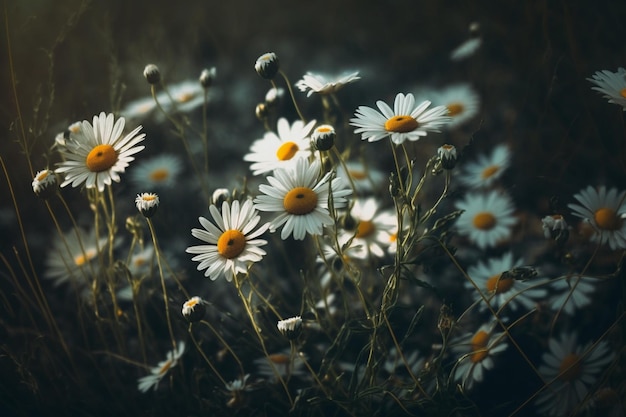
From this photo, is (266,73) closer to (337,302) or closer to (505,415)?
(337,302)

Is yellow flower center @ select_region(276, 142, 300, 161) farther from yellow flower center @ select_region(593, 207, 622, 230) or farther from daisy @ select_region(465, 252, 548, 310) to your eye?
yellow flower center @ select_region(593, 207, 622, 230)

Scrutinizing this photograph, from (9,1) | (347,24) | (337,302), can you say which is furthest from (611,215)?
(347,24)

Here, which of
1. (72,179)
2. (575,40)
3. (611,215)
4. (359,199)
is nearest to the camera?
(72,179)

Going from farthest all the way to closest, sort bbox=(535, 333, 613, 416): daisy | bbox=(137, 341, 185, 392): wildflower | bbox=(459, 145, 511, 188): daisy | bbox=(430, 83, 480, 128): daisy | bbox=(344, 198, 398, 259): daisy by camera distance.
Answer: bbox=(430, 83, 480, 128): daisy, bbox=(459, 145, 511, 188): daisy, bbox=(344, 198, 398, 259): daisy, bbox=(137, 341, 185, 392): wildflower, bbox=(535, 333, 613, 416): daisy

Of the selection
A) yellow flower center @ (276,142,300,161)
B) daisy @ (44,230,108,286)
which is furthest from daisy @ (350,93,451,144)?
daisy @ (44,230,108,286)

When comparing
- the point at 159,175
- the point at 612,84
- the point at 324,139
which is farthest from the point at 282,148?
the point at 159,175

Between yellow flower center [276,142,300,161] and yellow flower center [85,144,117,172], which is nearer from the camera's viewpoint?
yellow flower center [85,144,117,172]

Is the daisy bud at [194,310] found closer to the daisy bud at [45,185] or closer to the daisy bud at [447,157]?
the daisy bud at [45,185]
